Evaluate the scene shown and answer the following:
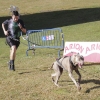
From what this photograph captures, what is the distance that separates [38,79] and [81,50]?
307 centimetres

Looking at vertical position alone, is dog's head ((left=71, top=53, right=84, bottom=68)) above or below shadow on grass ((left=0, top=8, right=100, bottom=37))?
above

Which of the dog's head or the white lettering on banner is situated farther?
the white lettering on banner

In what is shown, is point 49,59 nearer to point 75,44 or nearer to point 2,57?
point 75,44

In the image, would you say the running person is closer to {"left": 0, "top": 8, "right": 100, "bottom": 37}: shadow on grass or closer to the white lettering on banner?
the white lettering on banner

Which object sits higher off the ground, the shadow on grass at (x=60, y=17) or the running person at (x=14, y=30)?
the running person at (x=14, y=30)

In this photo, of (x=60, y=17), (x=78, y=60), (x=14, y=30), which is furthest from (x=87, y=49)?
(x=60, y=17)

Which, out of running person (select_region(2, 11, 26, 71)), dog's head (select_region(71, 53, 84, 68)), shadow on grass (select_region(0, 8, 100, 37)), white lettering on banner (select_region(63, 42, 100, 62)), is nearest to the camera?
dog's head (select_region(71, 53, 84, 68))

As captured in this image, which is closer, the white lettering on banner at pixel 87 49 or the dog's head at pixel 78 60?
the dog's head at pixel 78 60

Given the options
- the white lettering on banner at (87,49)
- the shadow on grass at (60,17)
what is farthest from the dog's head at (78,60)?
the shadow on grass at (60,17)

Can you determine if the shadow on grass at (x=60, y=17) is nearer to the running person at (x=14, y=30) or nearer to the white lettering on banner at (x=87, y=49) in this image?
the white lettering on banner at (x=87, y=49)

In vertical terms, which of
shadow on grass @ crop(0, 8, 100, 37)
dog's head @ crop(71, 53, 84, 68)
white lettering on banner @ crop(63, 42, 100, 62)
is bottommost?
shadow on grass @ crop(0, 8, 100, 37)

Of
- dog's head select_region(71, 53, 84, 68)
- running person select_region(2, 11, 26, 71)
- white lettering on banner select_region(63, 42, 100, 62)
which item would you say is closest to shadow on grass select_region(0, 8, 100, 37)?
white lettering on banner select_region(63, 42, 100, 62)

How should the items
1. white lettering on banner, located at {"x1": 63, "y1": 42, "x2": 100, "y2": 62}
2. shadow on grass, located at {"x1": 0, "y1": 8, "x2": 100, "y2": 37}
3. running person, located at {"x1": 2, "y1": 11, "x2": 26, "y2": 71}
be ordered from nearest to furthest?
running person, located at {"x1": 2, "y1": 11, "x2": 26, "y2": 71} → white lettering on banner, located at {"x1": 63, "y1": 42, "x2": 100, "y2": 62} → shadow on grass, located at {"x1": 0, "y1": 8, "x2": 100, "y2": 37}

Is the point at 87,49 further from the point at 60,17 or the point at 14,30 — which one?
the point at 60,17
